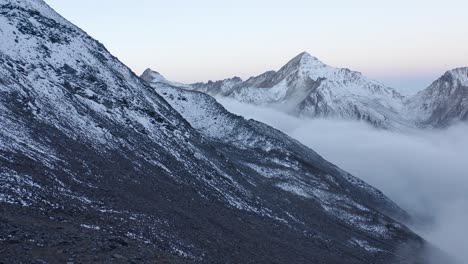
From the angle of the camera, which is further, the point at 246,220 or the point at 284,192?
the point at 284,192

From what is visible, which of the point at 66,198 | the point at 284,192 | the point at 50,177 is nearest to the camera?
the point at 66,198

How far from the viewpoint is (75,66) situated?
91875 mm

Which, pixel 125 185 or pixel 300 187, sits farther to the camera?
pixel 300 187

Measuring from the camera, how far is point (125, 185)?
64.2 meters

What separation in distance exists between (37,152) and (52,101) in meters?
19.2

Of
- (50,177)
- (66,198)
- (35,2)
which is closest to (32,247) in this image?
(66,198)

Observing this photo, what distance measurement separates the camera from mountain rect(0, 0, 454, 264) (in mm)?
43562

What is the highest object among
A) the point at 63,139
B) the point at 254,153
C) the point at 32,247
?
the point at 254,153

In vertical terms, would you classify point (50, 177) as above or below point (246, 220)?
below

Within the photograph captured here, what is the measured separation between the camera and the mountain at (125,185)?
43.6 metres

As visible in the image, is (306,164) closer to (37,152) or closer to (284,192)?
(284,192)

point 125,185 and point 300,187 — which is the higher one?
point 300,187

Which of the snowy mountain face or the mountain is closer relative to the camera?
the mountain

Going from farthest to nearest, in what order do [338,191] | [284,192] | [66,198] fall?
[338,191]
[284,192]
[66,198]
